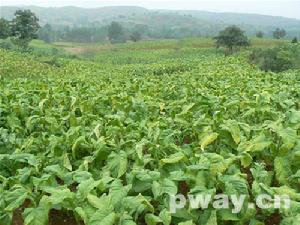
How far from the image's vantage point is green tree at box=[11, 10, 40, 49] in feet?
158

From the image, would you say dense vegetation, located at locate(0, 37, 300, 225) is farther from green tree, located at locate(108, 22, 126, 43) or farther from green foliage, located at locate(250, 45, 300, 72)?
green tree, located at locate(108, 22, 126, 43)

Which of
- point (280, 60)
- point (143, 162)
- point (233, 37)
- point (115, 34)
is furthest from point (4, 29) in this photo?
point (115, 34)

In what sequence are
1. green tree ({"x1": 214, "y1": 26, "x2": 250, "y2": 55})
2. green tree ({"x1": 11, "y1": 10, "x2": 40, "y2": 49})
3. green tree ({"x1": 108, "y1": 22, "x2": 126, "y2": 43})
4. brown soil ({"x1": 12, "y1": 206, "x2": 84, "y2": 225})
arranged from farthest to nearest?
1. green tree ({"x1": 108, "y1": 22, "x2": 126, "y2": 43})
2. green tree ({"x1": 11, "y1": 10, "x2": 40, "y2": 49})
3. green tree ({"x1": 214, "y1": 26, "x2": 250, "y2": 55})
4. brown soil ({"x1": 12, "y1": 206, "x2": 84, "y2": 225})

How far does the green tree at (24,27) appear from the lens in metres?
48.2

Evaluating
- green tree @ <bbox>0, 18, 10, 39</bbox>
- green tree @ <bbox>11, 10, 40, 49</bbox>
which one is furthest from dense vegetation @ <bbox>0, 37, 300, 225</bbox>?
green tree @ <bbox>0, 18, 10, 39</bbox>

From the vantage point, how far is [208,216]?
3.82 metres

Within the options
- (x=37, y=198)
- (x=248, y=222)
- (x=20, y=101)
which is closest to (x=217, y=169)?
(x=248, y=222)

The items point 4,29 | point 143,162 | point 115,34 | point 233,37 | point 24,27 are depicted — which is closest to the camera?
point 143,162

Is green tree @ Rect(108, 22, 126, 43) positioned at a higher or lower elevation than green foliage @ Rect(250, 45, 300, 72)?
lower

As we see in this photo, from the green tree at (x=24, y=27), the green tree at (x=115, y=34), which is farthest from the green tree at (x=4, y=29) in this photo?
the green tree at (x=115, y=34)

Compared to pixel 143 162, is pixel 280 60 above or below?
below

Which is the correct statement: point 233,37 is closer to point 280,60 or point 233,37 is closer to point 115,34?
point 280,60

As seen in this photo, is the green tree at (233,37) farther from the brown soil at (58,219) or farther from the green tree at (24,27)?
the brown soil at (58,219)

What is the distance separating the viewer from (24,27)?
160 feet
